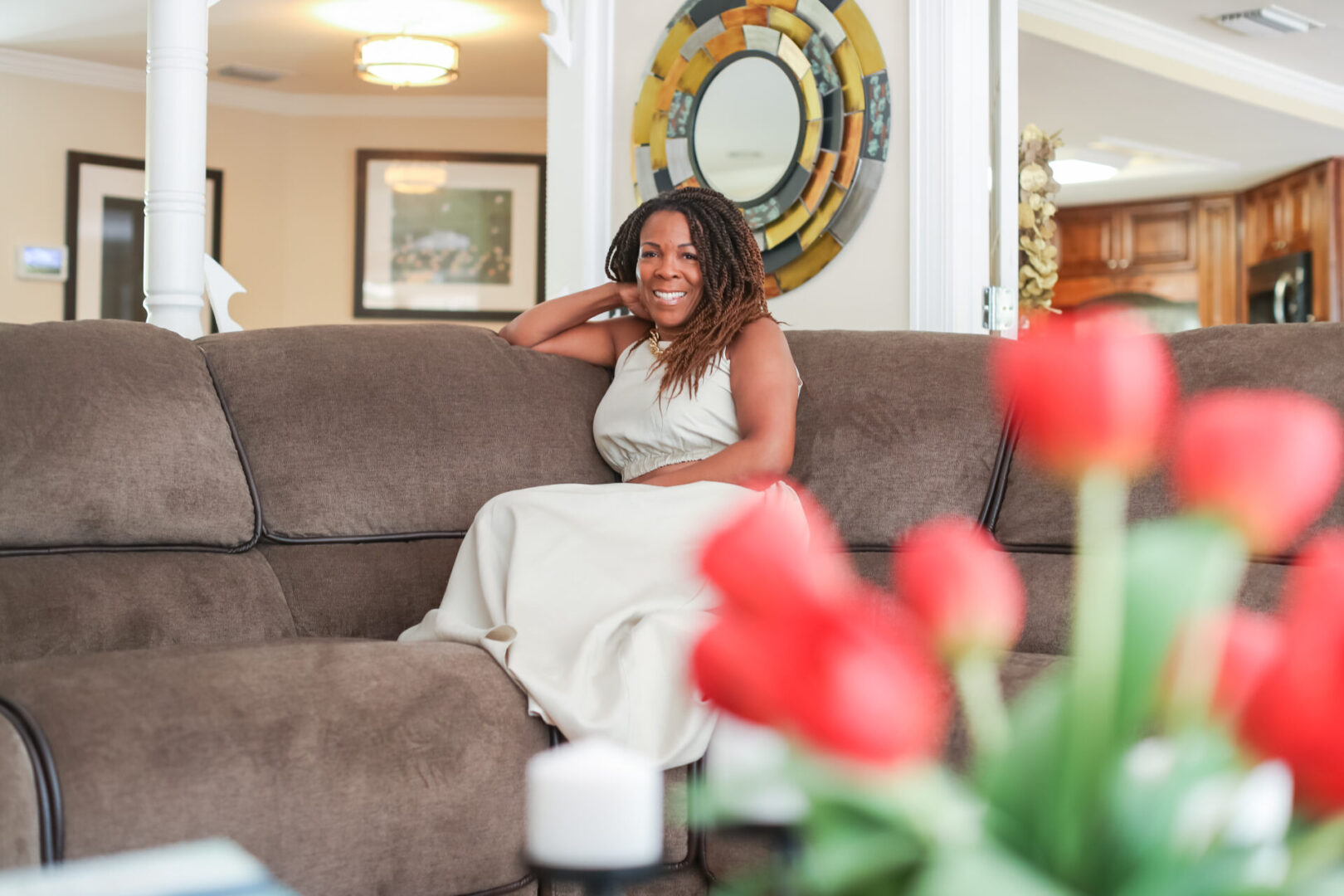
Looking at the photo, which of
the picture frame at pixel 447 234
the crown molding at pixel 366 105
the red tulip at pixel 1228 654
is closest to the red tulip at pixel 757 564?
the red tulip at pixel 1228 654

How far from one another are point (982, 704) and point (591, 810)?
33cm

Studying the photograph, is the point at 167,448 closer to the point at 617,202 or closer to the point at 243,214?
the point at 617,202

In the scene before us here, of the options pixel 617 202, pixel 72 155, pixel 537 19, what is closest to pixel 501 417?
pixel 617 202

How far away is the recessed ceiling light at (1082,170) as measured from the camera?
727cm

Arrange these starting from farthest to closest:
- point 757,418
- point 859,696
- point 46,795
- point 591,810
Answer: point 757,418, point 46,795, point 591,810, point 859,696

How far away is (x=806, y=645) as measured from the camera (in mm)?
310

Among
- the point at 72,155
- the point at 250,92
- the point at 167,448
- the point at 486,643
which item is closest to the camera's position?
the point at 486,643

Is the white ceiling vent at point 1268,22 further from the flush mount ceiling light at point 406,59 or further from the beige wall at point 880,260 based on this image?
the flush mount ceiling light at point 406,59

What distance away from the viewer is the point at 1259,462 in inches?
12.0

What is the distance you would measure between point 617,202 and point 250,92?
156 inches

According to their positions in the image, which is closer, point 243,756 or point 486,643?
point 243,756

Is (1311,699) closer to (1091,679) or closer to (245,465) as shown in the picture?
(1091,679)

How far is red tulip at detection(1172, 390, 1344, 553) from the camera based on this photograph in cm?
30

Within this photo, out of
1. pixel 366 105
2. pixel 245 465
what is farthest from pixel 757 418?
pixel 366 105
